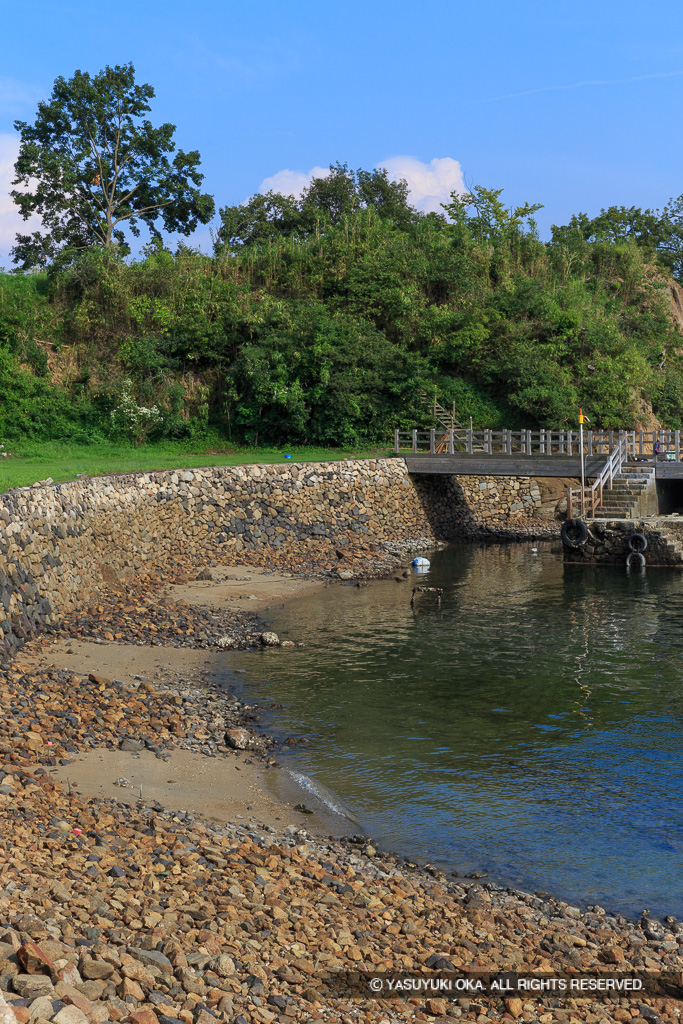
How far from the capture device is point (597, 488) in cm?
3653

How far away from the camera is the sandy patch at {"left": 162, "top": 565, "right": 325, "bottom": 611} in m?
25.3

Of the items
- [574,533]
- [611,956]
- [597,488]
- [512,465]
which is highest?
[512,465]

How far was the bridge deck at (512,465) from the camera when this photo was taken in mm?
37531

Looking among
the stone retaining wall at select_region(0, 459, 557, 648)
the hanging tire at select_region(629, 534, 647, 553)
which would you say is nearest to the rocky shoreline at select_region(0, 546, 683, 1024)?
the stone retaining wall at select_region(0, 459, 557, 648)

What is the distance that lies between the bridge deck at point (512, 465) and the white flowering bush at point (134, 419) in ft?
40.9

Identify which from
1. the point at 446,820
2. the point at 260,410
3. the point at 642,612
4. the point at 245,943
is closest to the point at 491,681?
the point at 446,820

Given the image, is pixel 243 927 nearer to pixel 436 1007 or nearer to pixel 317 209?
pixel 436 1007

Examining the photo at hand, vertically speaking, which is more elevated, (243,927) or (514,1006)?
(243,927)

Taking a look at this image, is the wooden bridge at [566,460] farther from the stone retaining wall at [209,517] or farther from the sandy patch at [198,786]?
the sandy patch at [198,786]

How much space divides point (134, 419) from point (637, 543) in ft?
77.3

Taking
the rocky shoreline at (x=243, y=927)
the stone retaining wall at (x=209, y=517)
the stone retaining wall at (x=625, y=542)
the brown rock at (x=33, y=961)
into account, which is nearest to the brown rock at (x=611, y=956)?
the rocky shoreline at (x=243, y=927)

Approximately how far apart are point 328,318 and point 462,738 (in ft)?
114

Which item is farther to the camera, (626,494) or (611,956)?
(626,494)

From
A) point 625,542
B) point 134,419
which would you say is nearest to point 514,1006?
point 625,542
